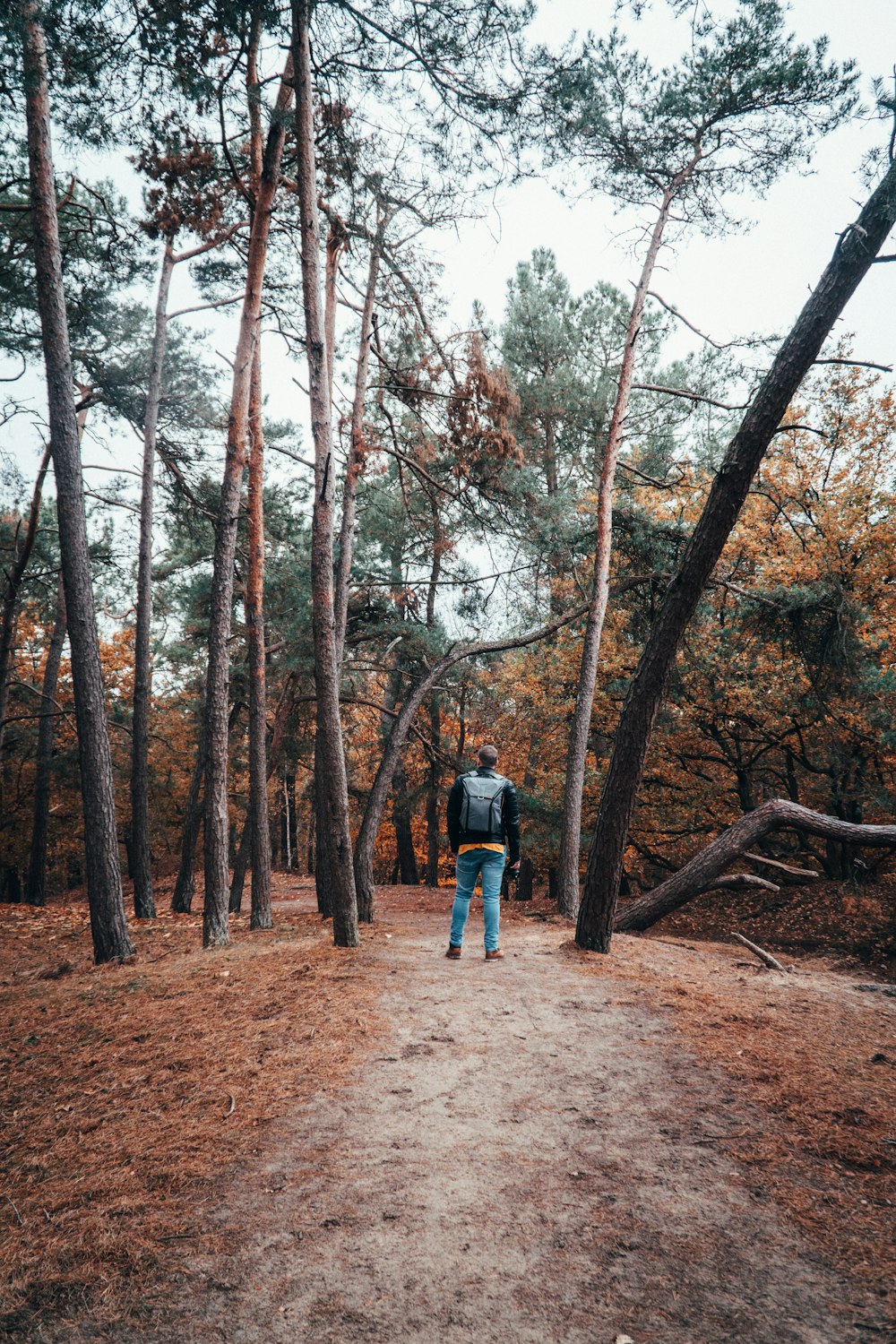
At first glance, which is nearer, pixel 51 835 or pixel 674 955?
pixel 674 955

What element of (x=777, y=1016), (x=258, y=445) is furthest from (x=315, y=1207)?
(x=258, y=445)

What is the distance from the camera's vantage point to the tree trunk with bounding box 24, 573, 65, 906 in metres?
17.3

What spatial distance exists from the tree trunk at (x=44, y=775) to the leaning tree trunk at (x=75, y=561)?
10.5m

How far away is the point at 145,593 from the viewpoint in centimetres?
1219

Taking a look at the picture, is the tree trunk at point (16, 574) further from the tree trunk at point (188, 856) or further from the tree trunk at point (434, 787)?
the tree trunk at point (434, 787)

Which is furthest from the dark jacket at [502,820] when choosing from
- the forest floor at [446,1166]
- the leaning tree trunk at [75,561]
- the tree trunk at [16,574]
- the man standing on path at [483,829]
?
the tree trunk at [16,574]

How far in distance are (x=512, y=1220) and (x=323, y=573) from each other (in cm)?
573

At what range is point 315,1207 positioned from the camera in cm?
250

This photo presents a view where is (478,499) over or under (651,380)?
under

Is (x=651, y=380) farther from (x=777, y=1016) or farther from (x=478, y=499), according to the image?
(x=777, y=1016)

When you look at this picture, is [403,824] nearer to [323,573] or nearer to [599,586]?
[599,586]

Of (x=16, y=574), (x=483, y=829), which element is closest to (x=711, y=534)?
(x=483, y=829)

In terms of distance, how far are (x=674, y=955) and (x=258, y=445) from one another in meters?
8.38

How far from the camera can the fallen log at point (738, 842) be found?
746 cm
